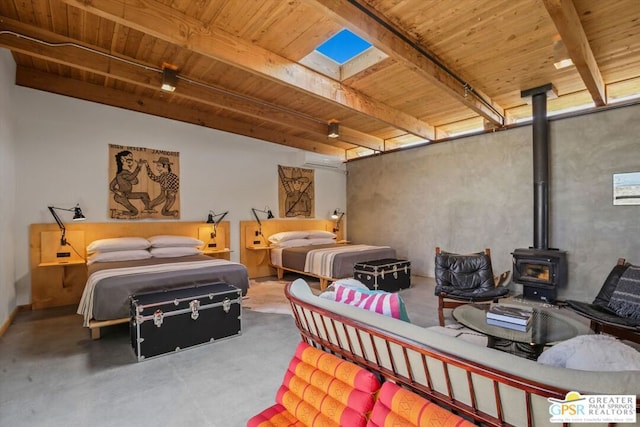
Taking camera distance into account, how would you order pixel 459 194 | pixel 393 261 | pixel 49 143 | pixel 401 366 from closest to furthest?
pixel 401 366
pixel 49 143
pixel 393 261
pixel 459 194

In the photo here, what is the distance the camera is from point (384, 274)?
15.5 ft

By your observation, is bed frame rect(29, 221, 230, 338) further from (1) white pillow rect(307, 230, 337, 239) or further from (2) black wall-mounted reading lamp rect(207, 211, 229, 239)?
(1) white pillow rect(307, 230, 337, 239)

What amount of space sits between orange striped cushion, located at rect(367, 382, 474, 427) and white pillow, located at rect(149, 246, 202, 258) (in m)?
4.09

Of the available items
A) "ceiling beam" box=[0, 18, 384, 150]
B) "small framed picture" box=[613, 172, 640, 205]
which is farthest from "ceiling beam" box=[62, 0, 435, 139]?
"small framed picture" box=[613, 172, 640, 205]

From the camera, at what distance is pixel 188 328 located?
9.46 ft

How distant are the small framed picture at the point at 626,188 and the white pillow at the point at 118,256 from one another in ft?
21.3

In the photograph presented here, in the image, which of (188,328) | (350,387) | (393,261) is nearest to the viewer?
(350,387)

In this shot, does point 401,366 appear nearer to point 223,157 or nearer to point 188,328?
point 188,328

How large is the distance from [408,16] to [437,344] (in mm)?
2759

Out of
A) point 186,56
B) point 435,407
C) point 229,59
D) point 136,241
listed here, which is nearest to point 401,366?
point 435,407

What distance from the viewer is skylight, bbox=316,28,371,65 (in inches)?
Answer: 133

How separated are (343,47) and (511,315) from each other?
3252 millimetres

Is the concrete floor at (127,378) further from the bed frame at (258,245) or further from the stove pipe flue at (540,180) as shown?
the bed frame at (258,245)

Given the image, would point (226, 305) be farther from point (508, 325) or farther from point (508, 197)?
point (508, 197)
